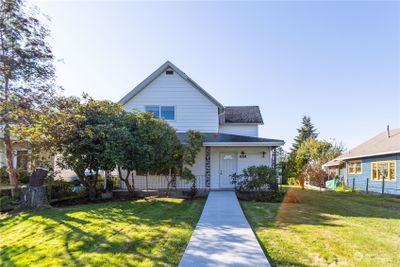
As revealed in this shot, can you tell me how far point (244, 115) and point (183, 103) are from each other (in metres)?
5.38

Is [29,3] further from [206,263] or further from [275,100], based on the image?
[275,100]

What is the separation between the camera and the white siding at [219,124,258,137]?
59.7ft

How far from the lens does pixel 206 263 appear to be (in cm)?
429

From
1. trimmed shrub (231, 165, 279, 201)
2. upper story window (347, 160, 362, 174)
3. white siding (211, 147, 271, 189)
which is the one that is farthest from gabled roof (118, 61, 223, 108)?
upper story window (347, 160, 362, 174)

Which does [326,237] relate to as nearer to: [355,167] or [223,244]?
[223,244]

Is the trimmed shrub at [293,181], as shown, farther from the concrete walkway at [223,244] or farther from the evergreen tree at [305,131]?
the evergreen tree at [305,131]

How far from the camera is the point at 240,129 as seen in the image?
1828cm

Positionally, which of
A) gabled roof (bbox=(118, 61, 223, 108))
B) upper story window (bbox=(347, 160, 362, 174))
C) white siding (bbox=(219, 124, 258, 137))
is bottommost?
upper story window (bbox=(347, 160, 362, 174))

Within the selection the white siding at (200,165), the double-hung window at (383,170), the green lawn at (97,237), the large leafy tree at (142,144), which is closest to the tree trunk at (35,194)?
the green lawn at (97,237)

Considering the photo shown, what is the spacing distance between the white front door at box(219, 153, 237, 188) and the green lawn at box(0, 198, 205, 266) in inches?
231

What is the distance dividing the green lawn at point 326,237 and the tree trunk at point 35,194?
25.3 feet

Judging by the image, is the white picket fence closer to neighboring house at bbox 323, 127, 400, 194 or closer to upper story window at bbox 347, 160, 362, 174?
neighboring house at bbox 323, 127, 400, 194

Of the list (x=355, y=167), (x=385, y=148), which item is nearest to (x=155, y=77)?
(x=385, y=148)

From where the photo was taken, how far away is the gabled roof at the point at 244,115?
60.2 ft
